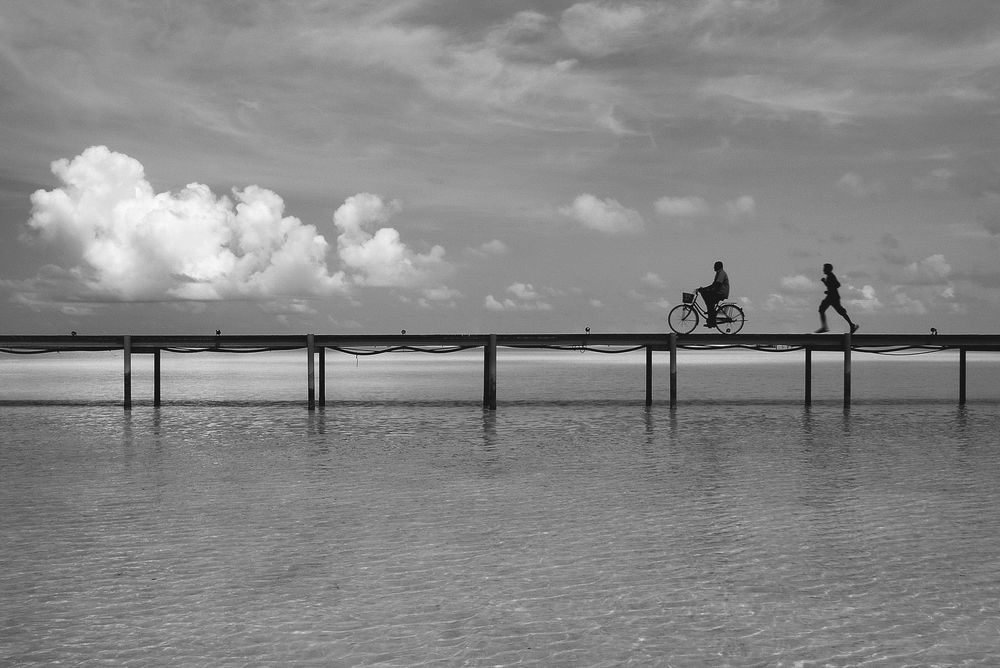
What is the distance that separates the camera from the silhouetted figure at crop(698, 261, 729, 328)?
21.4 meters

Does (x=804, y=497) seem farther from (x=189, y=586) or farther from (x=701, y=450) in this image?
(x=189, y=586)

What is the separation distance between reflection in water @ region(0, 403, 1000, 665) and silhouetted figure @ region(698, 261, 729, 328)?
6809mm

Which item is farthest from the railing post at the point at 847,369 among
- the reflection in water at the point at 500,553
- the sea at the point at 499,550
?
the reflection in water at the point at 500,553

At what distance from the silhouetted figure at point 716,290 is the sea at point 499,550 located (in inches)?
208

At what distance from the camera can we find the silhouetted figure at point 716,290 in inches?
843

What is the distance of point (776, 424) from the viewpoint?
19953 millimetres

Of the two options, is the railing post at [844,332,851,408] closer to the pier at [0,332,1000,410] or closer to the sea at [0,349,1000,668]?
the pier at [0,332,1000,410]

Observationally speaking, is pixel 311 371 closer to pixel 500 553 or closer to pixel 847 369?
pixel 847 369

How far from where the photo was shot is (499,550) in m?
7.92

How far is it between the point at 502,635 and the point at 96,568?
350 cm

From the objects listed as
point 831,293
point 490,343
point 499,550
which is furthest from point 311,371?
point 499,550

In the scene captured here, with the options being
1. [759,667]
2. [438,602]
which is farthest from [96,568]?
[759,667]

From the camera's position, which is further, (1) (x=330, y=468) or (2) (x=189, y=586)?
(1) (x=330, y=468)

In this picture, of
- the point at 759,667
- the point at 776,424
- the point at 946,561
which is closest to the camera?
the point at 759,667
